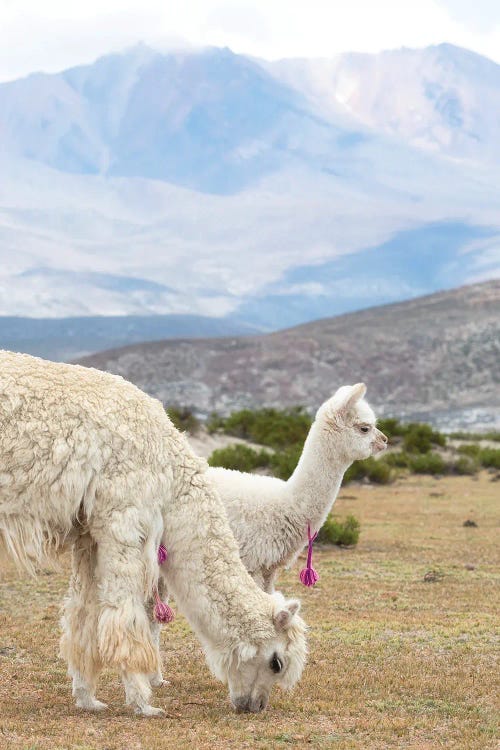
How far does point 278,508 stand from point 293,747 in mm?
2700

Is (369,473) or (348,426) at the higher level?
(348,426)

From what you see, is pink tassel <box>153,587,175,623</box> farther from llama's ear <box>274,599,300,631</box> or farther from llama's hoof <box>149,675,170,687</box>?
llama's hoof <box>149,675,170,687</box>

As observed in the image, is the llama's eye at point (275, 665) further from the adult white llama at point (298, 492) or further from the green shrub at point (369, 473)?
the green shrub at point (369, 473)

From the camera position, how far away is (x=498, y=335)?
2859 inches

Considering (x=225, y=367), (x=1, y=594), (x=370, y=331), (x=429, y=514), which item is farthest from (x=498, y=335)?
(x=1, y=594)

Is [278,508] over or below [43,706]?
over

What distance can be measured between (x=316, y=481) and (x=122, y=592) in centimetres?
257

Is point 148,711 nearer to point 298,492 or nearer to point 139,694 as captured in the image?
point 139,694

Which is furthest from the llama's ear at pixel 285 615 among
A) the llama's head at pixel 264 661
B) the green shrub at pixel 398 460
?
the green shrub at pixel 398 460

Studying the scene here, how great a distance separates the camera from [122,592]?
21.3ft

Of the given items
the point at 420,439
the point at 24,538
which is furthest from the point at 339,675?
the point at 420,439

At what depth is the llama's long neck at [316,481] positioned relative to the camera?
855cm

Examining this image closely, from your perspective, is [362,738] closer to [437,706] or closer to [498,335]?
[437,706]

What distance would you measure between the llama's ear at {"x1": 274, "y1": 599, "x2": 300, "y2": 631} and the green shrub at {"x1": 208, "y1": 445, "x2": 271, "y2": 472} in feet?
59.3
